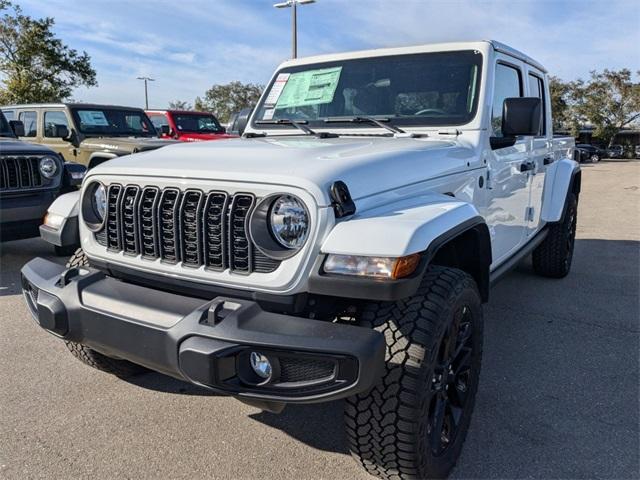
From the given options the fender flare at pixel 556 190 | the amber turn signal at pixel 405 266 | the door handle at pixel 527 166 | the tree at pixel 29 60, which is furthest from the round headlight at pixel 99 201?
the tree at pixel 29 60

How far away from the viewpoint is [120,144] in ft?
29.1

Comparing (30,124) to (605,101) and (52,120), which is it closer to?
(52,120)

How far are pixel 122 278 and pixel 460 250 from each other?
162 centimetres

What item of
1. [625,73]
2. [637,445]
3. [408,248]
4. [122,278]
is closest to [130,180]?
[122,278]

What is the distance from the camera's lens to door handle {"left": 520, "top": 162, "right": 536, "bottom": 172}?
12.6ft

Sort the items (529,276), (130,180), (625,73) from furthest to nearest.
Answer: (625,73), (529,276), (130,180)

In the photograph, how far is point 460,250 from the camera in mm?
2617

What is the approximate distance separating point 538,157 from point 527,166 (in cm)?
46

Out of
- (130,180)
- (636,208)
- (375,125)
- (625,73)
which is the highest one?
(625,73)

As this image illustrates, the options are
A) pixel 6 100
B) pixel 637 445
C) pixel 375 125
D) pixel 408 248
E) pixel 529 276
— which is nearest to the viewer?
pixel 408 248

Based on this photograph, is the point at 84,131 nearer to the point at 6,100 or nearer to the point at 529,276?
the point at 529,276

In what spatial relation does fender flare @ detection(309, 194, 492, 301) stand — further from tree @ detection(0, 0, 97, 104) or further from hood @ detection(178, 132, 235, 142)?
tree @ detection(0, 0, 97, 104)

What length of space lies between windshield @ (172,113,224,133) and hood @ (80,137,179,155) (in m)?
4.01

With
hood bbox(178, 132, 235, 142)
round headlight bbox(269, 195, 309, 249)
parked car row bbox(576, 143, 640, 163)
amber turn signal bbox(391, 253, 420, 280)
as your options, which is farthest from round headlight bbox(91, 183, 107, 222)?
parked car row bbox(576, 143, 640, 163)
